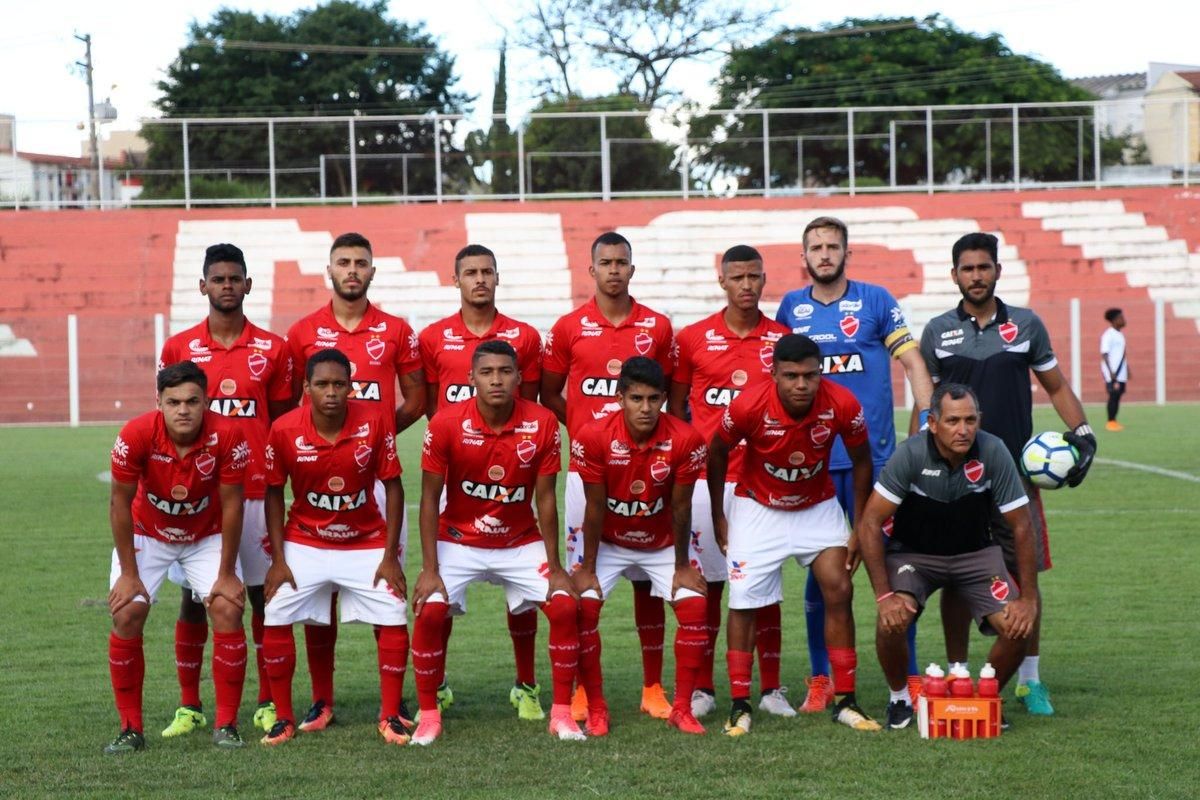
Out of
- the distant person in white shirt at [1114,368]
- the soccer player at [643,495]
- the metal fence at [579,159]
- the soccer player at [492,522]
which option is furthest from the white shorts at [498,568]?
the metal fence at [579,159]

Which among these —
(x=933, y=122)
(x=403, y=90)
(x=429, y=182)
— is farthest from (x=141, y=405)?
(x=403, y=90)

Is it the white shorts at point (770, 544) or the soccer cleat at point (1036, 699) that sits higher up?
the white shorts at point (770, 544)

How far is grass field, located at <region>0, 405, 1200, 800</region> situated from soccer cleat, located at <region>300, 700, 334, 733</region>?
0.09m

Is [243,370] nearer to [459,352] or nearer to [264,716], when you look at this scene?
[459,352]

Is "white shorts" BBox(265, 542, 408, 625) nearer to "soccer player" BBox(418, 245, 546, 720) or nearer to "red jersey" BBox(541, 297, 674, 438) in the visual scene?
"soccer player" BBox(418, 245, 546, 720)

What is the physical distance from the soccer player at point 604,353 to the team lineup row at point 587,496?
0.07 feet

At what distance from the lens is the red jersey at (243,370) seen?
6.40m

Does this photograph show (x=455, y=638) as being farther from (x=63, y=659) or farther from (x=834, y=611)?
(x=834, y=611)

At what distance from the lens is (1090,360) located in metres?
25.9

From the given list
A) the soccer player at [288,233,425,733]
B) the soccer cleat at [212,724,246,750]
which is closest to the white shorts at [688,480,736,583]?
the soccer player at [288,233,425,733]

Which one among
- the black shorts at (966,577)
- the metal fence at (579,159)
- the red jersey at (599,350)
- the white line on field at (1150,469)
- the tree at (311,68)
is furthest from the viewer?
the tree at (311,68)

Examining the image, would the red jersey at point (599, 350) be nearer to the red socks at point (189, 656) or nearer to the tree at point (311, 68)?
the red socks at point (189, 656)

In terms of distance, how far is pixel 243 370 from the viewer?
6.44 meters

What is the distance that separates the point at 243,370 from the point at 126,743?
1.59 metres
